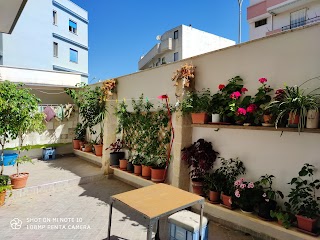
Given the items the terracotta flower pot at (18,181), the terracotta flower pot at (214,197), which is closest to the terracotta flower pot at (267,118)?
the terracotta flower pot at (214,197)

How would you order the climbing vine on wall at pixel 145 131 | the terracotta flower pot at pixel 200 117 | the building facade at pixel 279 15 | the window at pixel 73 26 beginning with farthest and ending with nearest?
the window at pixel 73 26, the building facade at pixel 279 15, the climbing vine on wall at pixel 145 131, the terracotta flower pot at pixel 200 117

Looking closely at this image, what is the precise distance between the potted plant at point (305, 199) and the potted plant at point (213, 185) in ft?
3.29

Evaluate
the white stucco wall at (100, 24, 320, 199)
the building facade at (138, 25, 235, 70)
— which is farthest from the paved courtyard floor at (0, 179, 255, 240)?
the building facade at (138, 25, 235, 70)

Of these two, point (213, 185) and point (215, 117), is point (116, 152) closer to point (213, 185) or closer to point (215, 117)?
point (213, 185)

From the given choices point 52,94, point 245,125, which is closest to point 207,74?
point 245,125

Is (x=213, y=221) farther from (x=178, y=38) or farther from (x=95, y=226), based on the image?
(x=178, y=38)

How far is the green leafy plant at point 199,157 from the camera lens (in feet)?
12.5

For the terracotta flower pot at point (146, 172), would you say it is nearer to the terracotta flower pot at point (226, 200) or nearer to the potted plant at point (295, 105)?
the terracotta flower pot at point (226, 200)

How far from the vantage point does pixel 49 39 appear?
16438 millimetres

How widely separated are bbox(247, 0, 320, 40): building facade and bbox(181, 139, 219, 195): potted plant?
12.2 meters

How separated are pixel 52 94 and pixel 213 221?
8.07 metres

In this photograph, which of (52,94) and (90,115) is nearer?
(90,115)

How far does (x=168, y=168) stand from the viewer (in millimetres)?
4762

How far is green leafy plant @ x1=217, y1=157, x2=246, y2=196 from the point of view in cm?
347
